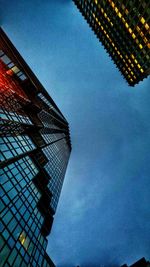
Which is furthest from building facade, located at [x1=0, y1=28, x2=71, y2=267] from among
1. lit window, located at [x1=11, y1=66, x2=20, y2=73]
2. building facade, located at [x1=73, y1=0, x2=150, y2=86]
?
building facade, located at [x1=73, y1=0, x2=150, y2=86]

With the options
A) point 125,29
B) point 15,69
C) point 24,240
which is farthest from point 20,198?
point 125,29

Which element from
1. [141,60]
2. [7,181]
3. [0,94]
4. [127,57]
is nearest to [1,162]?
[7,181]

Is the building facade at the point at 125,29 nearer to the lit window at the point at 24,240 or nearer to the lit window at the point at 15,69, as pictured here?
the lit window at the point at 15,69

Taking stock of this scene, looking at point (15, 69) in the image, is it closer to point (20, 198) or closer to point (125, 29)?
point (125, 29)

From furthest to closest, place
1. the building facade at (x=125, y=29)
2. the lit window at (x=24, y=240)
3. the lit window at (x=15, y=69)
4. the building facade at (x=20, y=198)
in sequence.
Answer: the building facade at (x=125, y=29)
the lit window at (x=15, y=69)
the lit window at (x=24, y=240)
the building facade at (x=20, y=198)

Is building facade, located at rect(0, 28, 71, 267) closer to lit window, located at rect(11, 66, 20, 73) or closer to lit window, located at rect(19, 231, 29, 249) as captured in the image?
lit window, located at rect(19, 231, 29, 249)

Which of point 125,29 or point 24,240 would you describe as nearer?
point 24,240

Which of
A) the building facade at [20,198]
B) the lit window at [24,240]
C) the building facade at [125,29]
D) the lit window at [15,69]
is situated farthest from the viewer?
the building facade at [125,29]

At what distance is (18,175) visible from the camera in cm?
3084

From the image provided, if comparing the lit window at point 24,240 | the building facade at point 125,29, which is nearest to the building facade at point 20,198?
the lit window at point 24,240

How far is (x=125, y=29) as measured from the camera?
219ft

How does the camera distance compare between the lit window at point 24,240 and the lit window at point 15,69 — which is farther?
the lit window at point 15,69

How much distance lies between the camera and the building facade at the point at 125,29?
59250 millimetres

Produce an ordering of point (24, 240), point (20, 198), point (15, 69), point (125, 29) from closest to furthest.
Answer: point (24, 240)
point (20, 198)
point (15, 69)
point (125, 29)
